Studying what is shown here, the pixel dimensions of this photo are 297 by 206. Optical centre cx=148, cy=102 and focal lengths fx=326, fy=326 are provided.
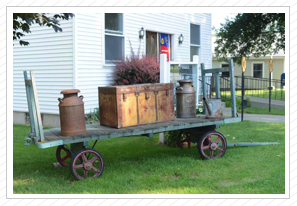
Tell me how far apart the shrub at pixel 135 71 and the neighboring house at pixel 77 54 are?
38cm

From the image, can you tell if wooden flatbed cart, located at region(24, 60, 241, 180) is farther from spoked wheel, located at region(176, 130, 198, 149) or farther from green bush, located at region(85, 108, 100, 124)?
green bush, located at region(85, 108, 100, 124)

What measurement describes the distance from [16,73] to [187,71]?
237 inches

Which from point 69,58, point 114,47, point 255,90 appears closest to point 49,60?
point 69,58

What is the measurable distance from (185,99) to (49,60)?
5.75m

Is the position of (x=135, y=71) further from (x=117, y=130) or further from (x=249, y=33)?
(x=249, y=33)

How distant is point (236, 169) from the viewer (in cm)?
543

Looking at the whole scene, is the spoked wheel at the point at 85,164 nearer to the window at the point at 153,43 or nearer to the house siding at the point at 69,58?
the house siding at the point at 69,58

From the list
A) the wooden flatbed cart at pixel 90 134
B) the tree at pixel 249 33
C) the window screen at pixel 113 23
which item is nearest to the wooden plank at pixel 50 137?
the wooden flatbed cart at pixel 90 134

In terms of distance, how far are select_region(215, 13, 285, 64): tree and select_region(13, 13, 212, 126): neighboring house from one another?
7.11 metres

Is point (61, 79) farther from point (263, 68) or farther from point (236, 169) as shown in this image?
point (263, 68)

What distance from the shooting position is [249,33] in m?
17.5

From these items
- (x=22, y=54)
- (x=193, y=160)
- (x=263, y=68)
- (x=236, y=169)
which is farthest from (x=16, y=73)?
(x=263, y=68)

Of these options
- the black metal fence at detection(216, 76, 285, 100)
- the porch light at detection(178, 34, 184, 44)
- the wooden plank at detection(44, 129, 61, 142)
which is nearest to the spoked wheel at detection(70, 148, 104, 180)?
the wooden plank at detection(44, 129, 61, 142)

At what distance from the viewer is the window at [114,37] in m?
10.8
